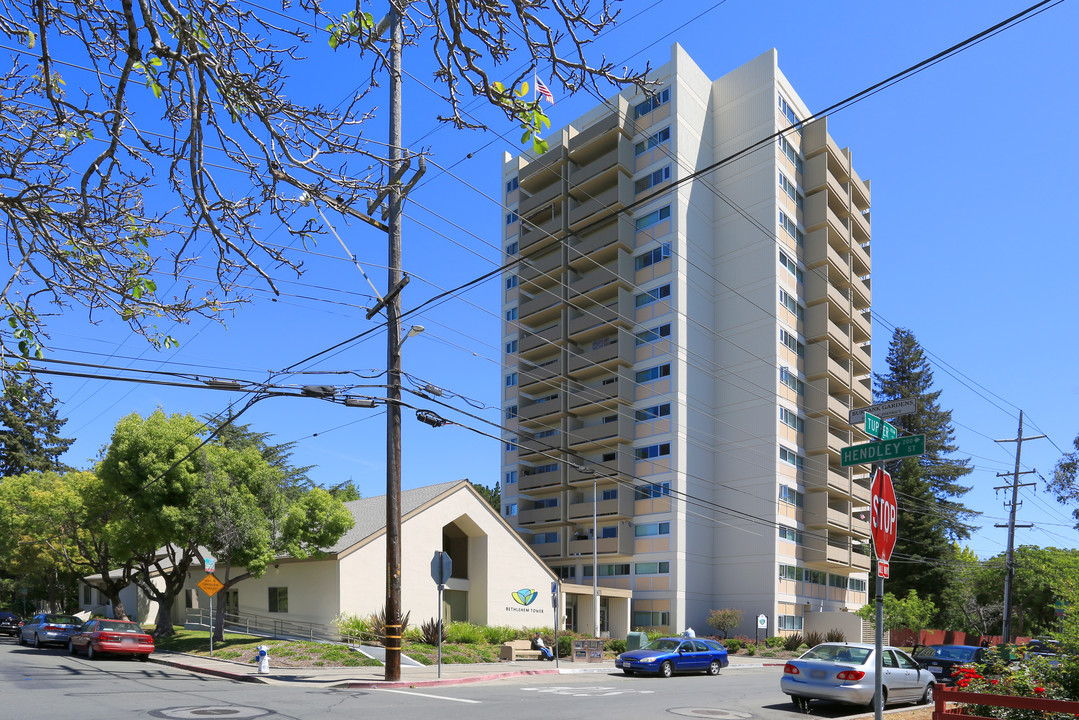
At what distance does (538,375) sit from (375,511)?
27.8 m

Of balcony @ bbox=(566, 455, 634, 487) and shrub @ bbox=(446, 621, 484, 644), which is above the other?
balcony @ bbox=(566, 455, 634, 487)

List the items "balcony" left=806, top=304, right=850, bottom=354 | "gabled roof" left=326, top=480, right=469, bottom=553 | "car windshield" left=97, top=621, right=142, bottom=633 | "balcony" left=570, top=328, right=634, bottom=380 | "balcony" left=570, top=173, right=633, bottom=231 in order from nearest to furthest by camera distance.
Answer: "car windshield" left=97, top=621, right=142, bottom=633 < "gabled roof" left=326, top=480, right=469, bottom=553 < "balcony" left=570, top=328, right=634, bottom=380 < "balcony" left=806, top=304, right=850, bottom=354 < "balcony" left=570, top=173, right=633, bottom=231

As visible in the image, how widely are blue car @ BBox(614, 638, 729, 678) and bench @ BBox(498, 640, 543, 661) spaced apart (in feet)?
14.4

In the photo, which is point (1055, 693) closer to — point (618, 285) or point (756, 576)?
point (756, 576)

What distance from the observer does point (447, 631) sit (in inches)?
1353

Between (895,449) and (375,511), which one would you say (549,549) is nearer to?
(375,511)

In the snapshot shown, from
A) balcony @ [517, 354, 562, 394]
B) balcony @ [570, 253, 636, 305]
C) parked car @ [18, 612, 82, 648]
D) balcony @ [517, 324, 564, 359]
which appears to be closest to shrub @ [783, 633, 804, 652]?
balcony @ [517, 354, 562, 394]

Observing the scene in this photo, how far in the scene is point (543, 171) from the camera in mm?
68250

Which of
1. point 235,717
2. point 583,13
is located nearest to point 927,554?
point 235,717

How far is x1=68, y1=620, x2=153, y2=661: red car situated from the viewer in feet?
90.3

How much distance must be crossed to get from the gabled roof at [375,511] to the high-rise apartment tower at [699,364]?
582 inches

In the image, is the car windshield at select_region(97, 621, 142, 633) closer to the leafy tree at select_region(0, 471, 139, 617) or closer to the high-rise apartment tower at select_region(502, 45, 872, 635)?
the leafy tree at select_region(0, 471, 139, 617)

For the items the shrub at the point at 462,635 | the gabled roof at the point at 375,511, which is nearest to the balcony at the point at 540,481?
the gabled roof at the point at 375,511

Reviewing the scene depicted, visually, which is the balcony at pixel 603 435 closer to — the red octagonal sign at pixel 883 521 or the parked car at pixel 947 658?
the parked car at pixel 947 658
